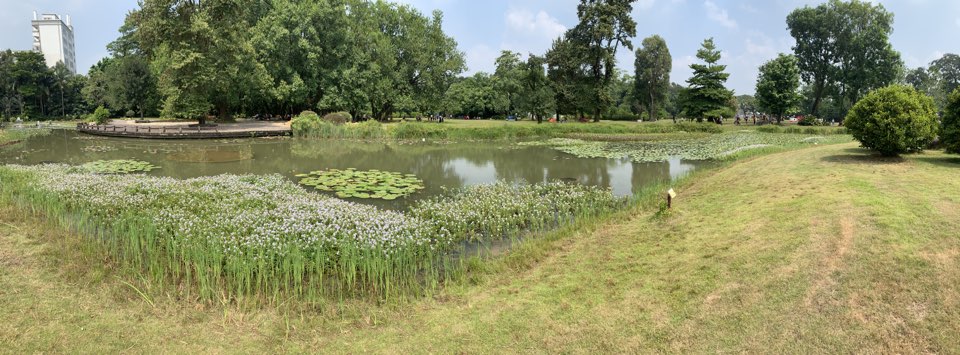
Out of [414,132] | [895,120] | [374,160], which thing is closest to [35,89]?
[414,132]

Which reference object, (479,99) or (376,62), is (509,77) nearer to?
(479,99)

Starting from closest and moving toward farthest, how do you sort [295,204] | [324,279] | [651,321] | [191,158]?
[651,321] → [324,279] → [295,204] → [191,158]

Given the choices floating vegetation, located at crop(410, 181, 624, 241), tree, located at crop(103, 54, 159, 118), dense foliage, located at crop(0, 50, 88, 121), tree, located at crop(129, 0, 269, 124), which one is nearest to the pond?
floating vegetation, located at crop(410, 181, 624, 241)

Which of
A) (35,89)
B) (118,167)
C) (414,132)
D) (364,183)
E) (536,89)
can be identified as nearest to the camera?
(364,183)

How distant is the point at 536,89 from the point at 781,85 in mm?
22892

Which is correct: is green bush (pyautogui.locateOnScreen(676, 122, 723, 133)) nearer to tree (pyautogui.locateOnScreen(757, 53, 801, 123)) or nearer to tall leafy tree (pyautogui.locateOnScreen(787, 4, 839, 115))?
tree (pyautogui.locateOnScreen(757, 53, 801, 123))

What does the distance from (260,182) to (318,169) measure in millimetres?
4304

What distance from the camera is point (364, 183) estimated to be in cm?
1334

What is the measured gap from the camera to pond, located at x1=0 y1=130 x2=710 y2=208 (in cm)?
1534

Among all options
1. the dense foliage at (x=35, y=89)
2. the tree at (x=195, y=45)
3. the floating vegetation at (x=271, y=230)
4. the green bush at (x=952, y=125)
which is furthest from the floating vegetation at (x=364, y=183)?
the dense foliage at (x=35, y=89)

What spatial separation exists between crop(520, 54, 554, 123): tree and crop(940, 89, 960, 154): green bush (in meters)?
34.0

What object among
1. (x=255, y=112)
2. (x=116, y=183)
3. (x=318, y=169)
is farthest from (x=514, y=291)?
(x=255, y=112)

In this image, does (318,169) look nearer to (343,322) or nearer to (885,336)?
(343,322)

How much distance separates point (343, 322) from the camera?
4.93 m
